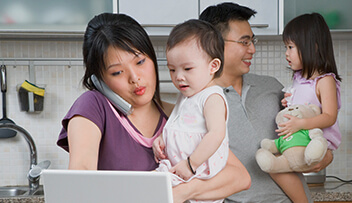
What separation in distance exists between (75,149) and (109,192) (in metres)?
0.38

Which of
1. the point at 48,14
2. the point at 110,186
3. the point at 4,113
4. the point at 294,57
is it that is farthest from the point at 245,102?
the point at 4,113

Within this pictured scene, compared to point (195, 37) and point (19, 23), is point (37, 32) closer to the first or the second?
point (19, 23)

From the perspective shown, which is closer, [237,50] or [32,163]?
[237,50]

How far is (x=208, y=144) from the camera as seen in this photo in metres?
1.07

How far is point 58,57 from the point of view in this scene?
2500 millimetres

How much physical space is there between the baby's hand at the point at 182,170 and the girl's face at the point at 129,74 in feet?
0.57

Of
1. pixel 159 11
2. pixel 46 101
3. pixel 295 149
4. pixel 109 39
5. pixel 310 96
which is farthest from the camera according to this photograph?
pixel 46 101

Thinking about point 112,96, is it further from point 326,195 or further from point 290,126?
point 326,195

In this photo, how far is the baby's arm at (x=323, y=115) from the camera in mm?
1573

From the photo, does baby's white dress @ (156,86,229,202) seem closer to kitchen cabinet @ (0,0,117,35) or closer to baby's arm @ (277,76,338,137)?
baby's arm @ (277,76,338,137)

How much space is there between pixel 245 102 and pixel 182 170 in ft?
2.40

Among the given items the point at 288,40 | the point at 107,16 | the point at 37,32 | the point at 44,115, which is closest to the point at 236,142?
the point at 288,40

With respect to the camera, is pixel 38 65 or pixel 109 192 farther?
pixel 38 65

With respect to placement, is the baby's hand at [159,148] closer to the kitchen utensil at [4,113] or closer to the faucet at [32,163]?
the faucet at [32,163]
